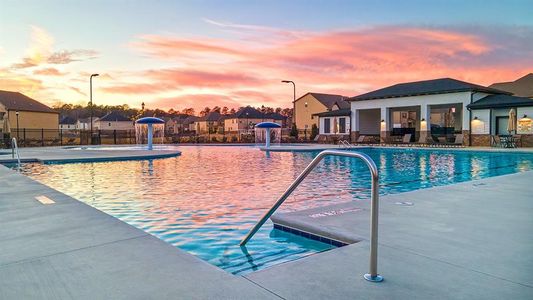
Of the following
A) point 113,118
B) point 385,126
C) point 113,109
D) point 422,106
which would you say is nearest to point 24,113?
point 113,118

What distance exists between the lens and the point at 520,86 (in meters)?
43.4

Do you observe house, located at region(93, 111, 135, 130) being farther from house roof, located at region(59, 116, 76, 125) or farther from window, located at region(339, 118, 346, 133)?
window, located at region(339, 118, 346, 133)

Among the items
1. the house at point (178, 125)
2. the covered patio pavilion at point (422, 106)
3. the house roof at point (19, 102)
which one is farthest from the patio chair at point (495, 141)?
the house at point (178, 125)

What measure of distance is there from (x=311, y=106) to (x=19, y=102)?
1548 inches

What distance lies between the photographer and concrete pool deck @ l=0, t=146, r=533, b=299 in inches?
108

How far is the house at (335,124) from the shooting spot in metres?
37.6

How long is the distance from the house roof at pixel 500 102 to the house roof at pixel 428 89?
0.92 m

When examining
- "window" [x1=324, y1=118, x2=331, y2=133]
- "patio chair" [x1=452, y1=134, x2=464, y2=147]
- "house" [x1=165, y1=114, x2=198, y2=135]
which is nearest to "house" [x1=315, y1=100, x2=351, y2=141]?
"window" [x1=324, y1=118, x2=331, y2=133]

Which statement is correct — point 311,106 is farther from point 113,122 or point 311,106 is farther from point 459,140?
point 113,122

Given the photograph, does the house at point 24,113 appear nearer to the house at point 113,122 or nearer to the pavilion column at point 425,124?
the house at point 113,122

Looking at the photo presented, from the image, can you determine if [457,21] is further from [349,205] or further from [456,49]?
[349,205]

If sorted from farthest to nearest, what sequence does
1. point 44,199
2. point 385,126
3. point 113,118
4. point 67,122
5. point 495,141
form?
point 67,122 < point 113,118 < point 385,126 < point 495,141 < point 44,199

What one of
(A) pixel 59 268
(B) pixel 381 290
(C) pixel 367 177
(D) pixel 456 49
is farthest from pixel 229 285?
(D) pixel 456 49

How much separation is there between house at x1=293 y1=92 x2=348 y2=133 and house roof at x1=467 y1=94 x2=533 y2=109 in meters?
26.6
